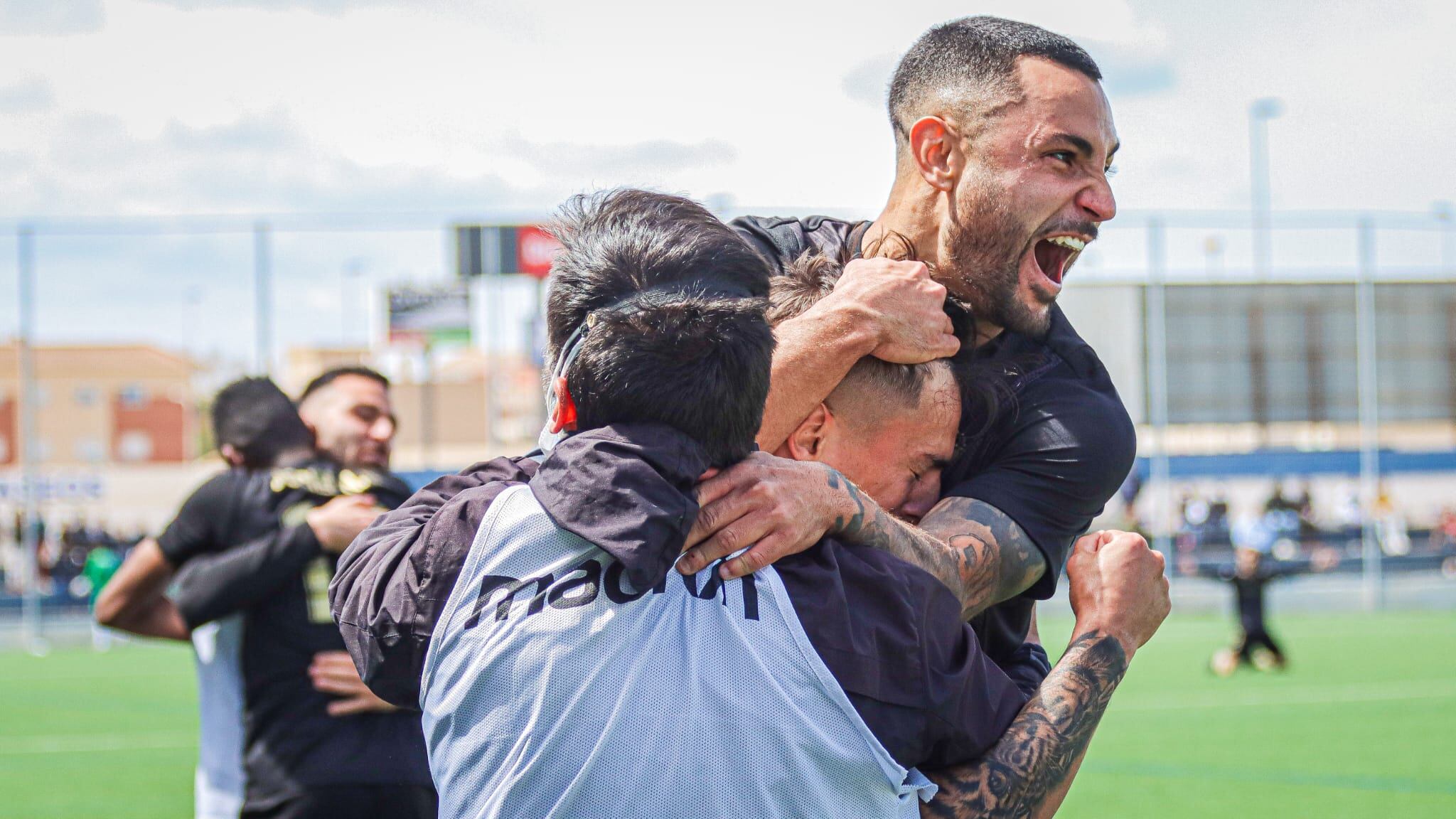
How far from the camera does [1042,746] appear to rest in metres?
2.05

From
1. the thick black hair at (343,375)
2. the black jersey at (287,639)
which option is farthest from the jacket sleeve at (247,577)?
the thick black hair at (343,375)

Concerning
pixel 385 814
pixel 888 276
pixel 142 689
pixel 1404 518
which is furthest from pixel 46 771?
pixel 1404 518

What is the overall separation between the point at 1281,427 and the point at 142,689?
1014 inches

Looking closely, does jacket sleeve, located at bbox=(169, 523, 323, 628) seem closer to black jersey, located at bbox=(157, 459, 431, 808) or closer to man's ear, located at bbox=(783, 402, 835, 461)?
black jersey, located at bbox=(157, 459, 431, 808)

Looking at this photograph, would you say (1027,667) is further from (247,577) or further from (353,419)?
(353,419)

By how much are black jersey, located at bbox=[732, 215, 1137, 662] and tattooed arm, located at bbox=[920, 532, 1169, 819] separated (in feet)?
0.65

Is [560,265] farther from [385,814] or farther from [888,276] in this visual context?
[385,814]

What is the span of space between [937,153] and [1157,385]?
60.3 ft

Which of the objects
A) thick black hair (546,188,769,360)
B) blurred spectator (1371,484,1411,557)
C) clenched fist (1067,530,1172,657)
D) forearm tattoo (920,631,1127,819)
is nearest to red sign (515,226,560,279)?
blurred spectator (1371,484,1411,557)

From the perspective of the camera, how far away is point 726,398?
1.75 metres

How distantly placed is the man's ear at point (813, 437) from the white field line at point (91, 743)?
9397 mm

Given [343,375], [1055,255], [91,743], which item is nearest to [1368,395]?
[91,743]

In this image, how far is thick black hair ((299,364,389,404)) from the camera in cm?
500

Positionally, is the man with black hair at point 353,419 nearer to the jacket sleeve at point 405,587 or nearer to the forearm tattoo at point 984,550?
the forearm tattoo at point 984,550
